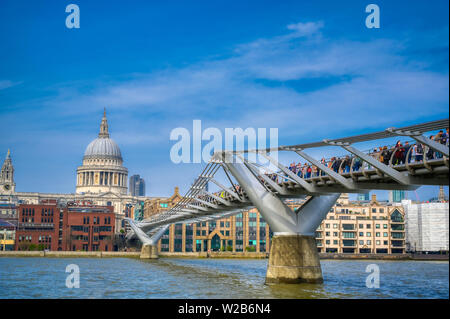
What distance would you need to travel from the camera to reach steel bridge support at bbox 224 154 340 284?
41438 mm

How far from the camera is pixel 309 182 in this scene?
3869 centimetres

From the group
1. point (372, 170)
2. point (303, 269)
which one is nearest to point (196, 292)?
point (303, 269)

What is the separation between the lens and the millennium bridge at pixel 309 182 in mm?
27172

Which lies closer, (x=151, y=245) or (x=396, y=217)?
(x=151, y=245)

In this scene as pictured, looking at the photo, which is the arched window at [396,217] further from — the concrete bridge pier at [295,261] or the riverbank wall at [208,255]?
the concrete bridge pier at [295,261]

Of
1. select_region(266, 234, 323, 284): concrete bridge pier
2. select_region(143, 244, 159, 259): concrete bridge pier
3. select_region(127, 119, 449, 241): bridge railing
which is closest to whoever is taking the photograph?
select_region(127, 119, 449, 241): bridge railing

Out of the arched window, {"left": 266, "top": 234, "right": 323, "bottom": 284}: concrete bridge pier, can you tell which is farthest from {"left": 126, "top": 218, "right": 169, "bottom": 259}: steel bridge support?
{"left": 266, "top": 234, "right": 323, "bottom": 284}: concrete bridge pier

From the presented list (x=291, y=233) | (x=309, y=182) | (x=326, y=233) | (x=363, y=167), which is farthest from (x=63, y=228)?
(x=363, y=167)

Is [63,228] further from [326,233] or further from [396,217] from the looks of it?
[396,217]

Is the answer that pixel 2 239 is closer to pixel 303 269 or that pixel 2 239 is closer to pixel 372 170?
pixel 303 269

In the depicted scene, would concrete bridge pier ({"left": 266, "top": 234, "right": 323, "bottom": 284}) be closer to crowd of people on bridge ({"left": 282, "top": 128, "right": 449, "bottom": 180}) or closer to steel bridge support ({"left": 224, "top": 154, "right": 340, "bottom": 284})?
steel bridge support ({"left": 224, "top": 154, "right": 340, "bottom": 284})

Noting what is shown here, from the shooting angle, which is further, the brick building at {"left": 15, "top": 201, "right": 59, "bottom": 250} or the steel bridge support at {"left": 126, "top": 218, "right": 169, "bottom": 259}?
the brick building at {"left": 15, "top": 201, "right": 59, "bottom": 250}

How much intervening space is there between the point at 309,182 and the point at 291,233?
4.94 metres

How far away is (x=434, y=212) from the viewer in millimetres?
130250
